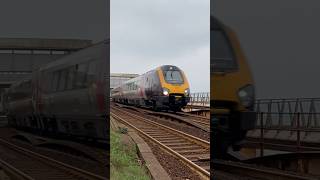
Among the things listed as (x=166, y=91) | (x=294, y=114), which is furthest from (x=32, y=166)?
(x=166, y=91)

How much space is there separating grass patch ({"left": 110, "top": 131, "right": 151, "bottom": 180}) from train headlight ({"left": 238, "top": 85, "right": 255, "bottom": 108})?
2100mm

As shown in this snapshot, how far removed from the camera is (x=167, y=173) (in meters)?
5.72

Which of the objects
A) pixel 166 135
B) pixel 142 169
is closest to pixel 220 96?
pixel 142 169

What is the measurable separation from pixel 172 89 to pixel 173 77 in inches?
23.0

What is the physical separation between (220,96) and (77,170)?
2036 millimetres

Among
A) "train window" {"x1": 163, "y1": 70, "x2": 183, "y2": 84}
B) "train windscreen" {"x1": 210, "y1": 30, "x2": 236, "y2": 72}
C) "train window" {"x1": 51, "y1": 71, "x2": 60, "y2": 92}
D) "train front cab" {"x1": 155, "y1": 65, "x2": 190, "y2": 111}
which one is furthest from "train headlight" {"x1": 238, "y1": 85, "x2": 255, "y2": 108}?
"train window" {"x1": 163, "y1": 70, "x2": 183, "y2": 84}

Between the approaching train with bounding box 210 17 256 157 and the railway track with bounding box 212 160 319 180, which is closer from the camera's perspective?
the approaching train with bounding box 210 17 256 157

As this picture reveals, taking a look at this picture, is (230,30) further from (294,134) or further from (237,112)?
(294,134)

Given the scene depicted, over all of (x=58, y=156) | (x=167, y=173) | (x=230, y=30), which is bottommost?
(x=167, y=173)

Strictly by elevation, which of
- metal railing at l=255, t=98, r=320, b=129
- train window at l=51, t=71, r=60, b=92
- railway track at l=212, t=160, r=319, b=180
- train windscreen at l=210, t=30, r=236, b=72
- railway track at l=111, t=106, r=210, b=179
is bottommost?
railway track at l=111, t=106, r=210, b=179

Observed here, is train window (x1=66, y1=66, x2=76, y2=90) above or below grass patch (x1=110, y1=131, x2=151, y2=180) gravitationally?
above

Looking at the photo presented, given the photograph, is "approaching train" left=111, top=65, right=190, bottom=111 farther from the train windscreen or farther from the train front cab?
the train windscreen

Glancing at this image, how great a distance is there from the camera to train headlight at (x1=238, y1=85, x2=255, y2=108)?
3611mm

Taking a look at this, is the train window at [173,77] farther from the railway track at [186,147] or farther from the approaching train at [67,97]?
the approaching train at [67,97]
